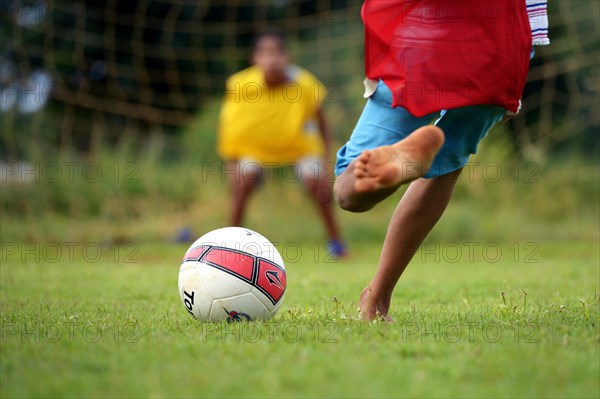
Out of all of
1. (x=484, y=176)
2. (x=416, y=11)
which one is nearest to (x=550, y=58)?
(x=484, y=176)

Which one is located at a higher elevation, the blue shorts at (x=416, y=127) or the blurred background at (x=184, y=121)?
the blue shorts at (x=416, y=127)

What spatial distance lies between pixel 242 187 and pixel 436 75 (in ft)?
17.3

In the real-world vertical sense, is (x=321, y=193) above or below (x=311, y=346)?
below

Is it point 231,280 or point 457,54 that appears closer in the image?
point 457,54

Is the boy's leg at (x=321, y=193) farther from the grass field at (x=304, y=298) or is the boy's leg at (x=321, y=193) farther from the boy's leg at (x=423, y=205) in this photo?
the boy's leg at (x=423, y=205)

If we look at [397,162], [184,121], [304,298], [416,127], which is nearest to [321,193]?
[304,298]

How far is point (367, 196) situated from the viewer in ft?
9.41

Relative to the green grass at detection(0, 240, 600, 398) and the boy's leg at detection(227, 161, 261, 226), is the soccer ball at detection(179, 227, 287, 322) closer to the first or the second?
the green grass at detection(0, 240, 600, 398)

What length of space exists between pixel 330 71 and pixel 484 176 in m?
3.72

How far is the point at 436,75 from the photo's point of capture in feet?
9.91

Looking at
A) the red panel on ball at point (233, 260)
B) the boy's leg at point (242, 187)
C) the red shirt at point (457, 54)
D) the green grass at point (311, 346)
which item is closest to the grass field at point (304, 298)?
the green grass at point (311, 346)

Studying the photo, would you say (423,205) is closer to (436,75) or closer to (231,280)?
(436,75)

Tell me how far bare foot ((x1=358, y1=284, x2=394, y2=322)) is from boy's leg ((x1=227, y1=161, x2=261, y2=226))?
15.6 ft

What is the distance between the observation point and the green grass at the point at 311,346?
89.1 inches
